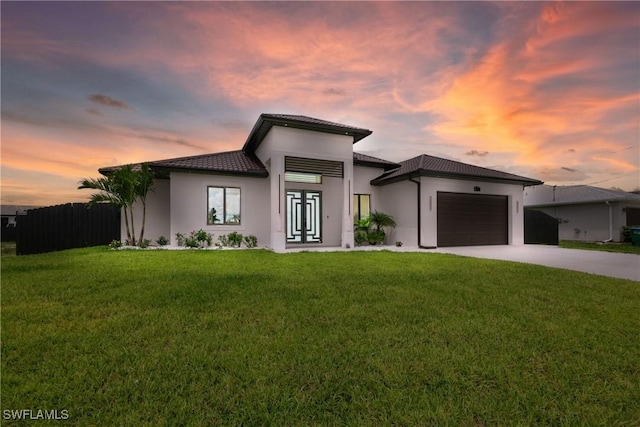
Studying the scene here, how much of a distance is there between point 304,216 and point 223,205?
359 cm

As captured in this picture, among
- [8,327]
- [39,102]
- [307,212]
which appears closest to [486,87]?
[307,212]

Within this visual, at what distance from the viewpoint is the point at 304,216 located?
41.6ft

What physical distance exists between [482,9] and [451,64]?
5.70 ft

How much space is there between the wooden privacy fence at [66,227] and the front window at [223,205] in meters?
4.24

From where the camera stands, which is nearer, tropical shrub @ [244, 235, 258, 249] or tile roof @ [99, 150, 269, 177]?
tile roof @ [99, 150, 269, 177]

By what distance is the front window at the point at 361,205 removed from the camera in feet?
44.1

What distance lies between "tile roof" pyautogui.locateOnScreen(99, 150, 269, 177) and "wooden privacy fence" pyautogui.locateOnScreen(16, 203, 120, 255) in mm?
1894

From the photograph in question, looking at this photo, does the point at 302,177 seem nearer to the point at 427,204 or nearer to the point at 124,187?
the point at 427,204

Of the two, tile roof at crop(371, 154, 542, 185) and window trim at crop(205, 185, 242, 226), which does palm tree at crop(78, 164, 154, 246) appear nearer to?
window trim at crop(205, 185, 242, 226)

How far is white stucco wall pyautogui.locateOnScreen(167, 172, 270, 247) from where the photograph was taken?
11109 millimetres

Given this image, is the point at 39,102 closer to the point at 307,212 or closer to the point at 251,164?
the point at 251,164

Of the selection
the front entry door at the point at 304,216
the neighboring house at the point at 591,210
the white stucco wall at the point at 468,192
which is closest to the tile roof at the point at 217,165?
the front entry door at the point at 304,216

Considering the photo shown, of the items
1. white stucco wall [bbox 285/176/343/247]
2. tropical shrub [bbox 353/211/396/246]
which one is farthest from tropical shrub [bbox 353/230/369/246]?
white stucco wall [bbox 285/176/343/247]

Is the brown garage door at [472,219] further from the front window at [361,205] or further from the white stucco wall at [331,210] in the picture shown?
the white stucco wall at [331,210]
